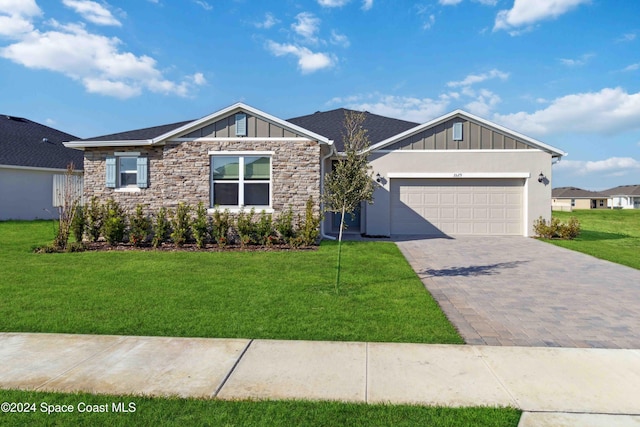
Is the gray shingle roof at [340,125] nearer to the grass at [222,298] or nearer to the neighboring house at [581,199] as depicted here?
the grass at [222,298]

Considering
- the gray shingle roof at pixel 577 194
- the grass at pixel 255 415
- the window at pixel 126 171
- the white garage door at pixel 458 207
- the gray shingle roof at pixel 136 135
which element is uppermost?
the gray shingle roof at pixel 577 194

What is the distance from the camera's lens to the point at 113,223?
491 inches

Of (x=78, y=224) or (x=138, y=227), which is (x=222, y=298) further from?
(x=78, y=224)

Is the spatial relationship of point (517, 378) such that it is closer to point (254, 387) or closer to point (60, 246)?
point (254, 387)

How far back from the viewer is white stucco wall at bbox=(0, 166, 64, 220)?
67.7ft

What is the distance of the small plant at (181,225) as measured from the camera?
12.3 m

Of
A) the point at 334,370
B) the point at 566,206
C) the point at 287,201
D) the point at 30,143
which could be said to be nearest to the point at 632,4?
the point at 287,201

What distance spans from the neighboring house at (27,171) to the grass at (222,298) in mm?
13516

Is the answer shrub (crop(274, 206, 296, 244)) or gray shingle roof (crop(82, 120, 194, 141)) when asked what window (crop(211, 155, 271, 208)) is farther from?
gray shingle roof (crop(82, 120, 194, 141))

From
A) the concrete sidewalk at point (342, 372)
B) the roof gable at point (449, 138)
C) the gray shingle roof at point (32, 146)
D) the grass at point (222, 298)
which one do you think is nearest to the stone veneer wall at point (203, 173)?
the grass at point (222, 298)

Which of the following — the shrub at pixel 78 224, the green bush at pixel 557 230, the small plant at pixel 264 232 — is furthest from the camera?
the green bush at pixel 557 230

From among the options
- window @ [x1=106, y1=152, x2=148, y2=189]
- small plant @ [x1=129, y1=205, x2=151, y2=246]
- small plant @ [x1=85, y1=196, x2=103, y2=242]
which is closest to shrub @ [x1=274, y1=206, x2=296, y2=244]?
small plant @ [x1=129, y1=205, x2=151, y2=246]

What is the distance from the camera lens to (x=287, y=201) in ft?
42.0

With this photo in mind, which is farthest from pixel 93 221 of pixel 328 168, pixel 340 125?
pixel 340 125
